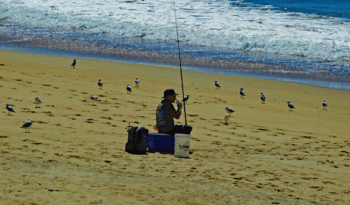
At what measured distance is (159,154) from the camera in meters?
7.85

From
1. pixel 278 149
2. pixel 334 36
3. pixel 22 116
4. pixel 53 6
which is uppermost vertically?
pixel 53 6

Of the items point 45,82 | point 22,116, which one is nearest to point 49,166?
point 22,116

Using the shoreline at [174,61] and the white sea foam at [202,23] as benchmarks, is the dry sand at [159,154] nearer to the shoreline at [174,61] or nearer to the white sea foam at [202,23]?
the shoreline at [174,61]

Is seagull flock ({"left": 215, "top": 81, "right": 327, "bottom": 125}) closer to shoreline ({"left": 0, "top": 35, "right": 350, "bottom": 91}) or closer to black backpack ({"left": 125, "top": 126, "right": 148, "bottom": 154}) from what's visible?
shoreline ({"left": 0, "top": 35, "right": 350, "bottom": 91})

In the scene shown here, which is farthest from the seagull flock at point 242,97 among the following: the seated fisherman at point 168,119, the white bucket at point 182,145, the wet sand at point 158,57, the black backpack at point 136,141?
the wet sand at point 158,57

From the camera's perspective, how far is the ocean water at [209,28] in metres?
22.2

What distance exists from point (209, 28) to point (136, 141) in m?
20.9

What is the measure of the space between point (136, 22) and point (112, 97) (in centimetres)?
1826

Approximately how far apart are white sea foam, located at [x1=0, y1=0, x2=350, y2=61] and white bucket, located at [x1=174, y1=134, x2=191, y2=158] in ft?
52.5

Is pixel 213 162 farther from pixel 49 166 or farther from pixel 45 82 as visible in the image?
pixel 45 82

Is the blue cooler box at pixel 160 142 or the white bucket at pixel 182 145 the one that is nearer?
the white bucket at pixel 182 145

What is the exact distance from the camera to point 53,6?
114ft

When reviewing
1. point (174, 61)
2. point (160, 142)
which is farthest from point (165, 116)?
point (174, 61)

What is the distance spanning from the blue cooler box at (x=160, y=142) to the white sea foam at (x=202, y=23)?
15817 millimetres
